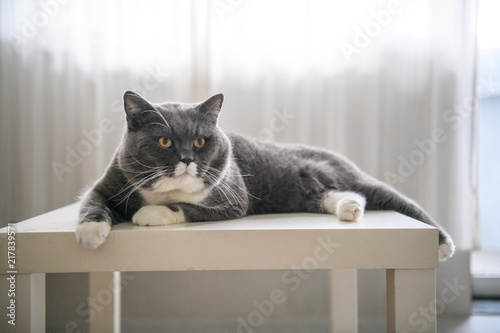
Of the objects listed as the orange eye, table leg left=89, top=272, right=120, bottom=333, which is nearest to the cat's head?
the orange eye

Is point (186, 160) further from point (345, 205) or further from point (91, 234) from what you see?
point (345, 205)

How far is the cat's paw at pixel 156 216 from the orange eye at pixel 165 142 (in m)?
0.16

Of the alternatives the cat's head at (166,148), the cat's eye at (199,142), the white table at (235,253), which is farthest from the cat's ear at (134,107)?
the white table at (235,253)

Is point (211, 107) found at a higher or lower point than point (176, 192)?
higher

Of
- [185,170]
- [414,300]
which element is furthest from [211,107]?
[414,300]

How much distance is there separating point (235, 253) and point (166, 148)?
33cm

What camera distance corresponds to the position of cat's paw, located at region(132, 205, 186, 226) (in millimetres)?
1003

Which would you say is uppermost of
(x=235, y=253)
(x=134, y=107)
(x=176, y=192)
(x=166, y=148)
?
(x=134, y=107)

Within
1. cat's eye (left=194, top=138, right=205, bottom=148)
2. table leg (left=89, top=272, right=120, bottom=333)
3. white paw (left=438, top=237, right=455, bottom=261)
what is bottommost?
table leg (left=89, top=272, right=120, bottom=333)

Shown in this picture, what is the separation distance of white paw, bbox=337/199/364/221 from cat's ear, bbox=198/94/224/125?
442 mm

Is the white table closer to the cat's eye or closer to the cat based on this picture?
the cat

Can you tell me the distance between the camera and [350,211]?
108cm

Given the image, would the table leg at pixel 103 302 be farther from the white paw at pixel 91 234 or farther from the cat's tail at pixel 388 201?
the cat's tail at pixel 388 201

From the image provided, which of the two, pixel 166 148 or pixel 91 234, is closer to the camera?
pixel 91 234
